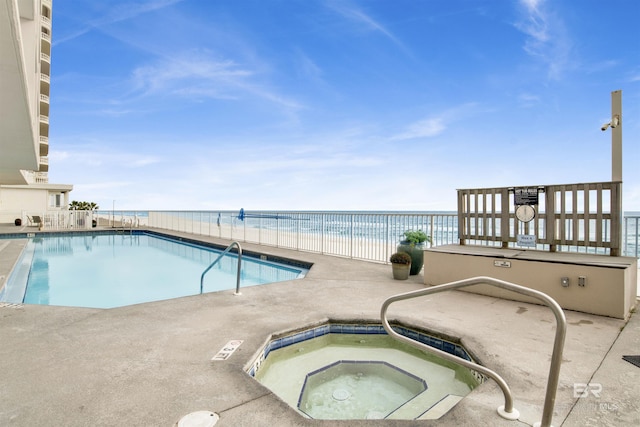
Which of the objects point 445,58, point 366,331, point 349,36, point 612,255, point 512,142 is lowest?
point 366,331

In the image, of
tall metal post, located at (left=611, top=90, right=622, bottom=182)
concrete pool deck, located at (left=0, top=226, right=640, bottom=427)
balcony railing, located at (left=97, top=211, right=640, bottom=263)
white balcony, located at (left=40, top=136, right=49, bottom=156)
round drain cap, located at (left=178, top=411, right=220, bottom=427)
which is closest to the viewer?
round drain cap, located at (left=178, top=411, right=220, bottom=427)

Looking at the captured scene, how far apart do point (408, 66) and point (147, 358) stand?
471 inches

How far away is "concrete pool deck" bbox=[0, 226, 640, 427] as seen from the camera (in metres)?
1.69

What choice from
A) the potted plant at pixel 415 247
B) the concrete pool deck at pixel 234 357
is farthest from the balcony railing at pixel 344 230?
the concrete pool deck at pixel 234 357

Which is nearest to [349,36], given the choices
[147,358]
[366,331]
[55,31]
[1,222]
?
[366,331]

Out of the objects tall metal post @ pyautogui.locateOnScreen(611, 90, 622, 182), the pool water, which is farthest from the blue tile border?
tall metal post @ pyautogui.locateOnScreen(611, 90, 622, 182)

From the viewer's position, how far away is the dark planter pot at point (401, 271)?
522 centimetres

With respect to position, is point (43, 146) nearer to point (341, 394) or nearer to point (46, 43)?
point (46, 43)

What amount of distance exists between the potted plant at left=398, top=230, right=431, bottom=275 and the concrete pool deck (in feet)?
4.19

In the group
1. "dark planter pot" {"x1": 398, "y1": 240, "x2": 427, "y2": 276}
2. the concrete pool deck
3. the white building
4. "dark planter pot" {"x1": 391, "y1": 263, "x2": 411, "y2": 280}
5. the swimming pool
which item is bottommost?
the swimming pool

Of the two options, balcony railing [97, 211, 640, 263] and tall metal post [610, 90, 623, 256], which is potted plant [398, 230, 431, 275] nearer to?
balcony railing [97, 211, 640, 263]

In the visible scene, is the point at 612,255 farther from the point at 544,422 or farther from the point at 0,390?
the point at 0,390

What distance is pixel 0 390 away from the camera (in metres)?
1.94

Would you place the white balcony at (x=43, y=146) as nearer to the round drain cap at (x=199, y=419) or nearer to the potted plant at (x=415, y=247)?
the potted plant at (x=415, y=247)
